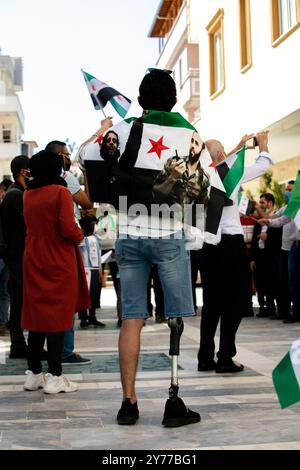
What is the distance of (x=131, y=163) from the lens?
473cm

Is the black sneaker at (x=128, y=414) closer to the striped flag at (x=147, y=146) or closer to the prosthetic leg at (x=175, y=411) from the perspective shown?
the prosthetic leg at (x=175, y=411)

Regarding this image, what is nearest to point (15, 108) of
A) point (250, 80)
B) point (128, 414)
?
point (250, 80)

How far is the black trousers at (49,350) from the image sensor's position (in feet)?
19.3

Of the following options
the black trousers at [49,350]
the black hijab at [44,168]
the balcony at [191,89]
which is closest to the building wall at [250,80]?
the balcony at [191,89]

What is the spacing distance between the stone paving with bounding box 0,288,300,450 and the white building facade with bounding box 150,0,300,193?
8.50 meters

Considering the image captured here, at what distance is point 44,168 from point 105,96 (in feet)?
3.40

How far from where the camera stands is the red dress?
19.2ft

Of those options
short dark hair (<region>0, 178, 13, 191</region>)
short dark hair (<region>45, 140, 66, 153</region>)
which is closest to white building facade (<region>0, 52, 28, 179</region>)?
short dark hair (<region>0, 178, 13, 191</region>)

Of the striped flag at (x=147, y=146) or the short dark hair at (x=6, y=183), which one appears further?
the short dark hair at (x=6, y=183)

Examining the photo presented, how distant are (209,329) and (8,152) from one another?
2068 inches

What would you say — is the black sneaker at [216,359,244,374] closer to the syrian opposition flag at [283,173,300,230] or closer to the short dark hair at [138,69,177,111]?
the syrian opposition flag at [283,173,300,230]

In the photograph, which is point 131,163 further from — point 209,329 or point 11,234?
point 11,234

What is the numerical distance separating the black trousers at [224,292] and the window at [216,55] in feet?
47.5

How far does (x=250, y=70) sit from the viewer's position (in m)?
18.0
